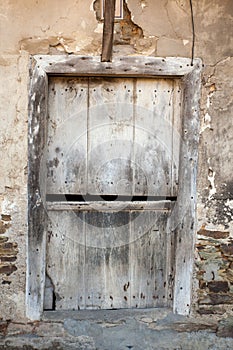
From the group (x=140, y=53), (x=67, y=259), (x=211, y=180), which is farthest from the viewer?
(x=67, y=259)

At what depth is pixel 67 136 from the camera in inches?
131

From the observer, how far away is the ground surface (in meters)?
3.35

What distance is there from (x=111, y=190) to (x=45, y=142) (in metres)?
0.61

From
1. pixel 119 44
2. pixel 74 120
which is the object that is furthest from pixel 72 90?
pixel 119 44

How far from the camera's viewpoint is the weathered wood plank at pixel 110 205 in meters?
3.34

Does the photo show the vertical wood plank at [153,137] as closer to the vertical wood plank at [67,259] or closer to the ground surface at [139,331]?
the vertical wood plank at [67,259]

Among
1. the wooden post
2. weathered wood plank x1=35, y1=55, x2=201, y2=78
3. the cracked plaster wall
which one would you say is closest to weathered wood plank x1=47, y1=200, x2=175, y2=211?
the cracked plaster wall

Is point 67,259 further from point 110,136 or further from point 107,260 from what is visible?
point 110,136

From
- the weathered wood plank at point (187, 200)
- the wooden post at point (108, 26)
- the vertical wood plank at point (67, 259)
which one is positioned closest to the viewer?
the wooden post at point (108, 26)

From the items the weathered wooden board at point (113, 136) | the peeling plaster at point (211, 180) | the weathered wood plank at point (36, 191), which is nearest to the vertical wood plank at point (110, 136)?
the weathered wooden board at point (113, 136)

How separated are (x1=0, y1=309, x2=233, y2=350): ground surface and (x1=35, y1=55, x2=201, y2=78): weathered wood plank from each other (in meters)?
1.81

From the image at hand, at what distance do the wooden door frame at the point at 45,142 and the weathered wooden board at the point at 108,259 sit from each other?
0.13 m

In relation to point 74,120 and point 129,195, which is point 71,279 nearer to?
point 129,195

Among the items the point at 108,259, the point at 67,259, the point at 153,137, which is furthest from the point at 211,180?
the point at 67,259
